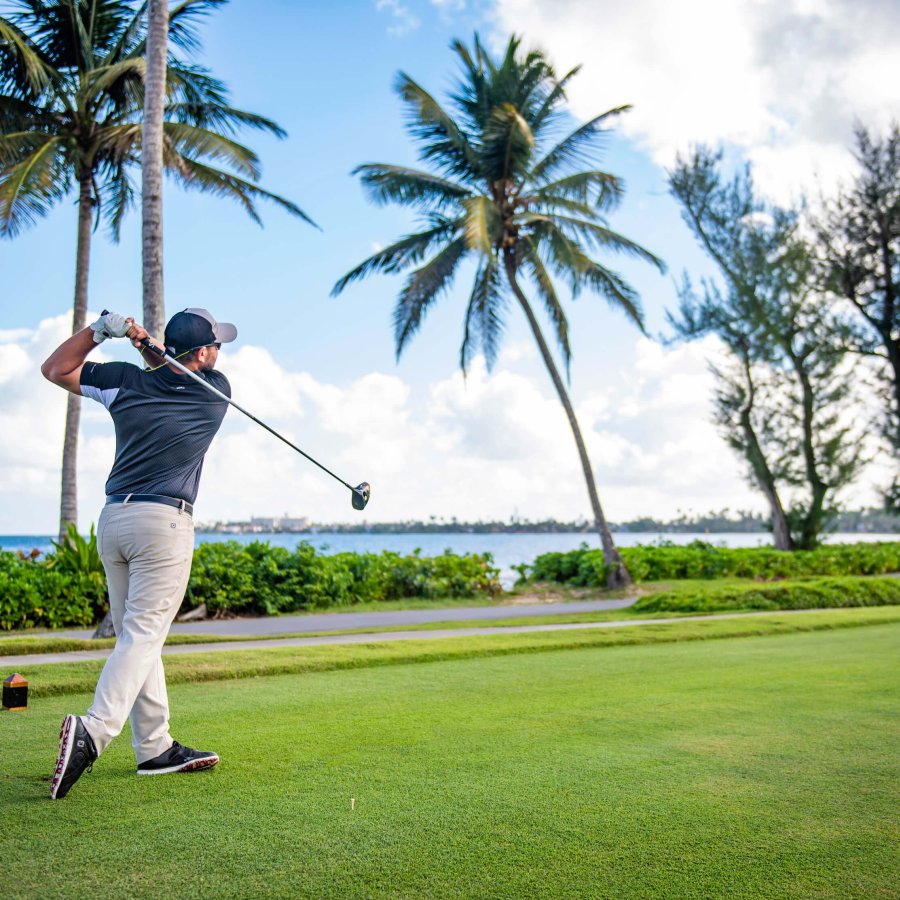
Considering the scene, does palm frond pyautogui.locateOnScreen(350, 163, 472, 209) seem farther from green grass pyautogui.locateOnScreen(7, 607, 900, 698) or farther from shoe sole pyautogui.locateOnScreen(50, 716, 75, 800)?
shoe sole pyautogui.locateOnScreen(50, 716, 75, 800)

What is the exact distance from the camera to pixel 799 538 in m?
26.9

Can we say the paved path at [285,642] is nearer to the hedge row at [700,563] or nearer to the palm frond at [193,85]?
the hedge row at [700,563]

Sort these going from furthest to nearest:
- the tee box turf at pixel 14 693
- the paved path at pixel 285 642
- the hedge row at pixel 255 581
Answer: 1. the hedge row at pixel 255 581
2. the paved path at pixel 285 642
3. the tee box turf at pixel 14 693

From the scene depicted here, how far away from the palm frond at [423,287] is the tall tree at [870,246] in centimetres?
1338

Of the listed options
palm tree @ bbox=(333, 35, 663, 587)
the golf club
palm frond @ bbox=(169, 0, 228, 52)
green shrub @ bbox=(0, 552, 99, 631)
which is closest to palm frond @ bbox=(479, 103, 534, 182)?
palm tree @ bbox=(333, 35, 663, 587)

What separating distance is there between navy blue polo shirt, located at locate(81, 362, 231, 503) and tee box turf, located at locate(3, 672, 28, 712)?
6.97 feet

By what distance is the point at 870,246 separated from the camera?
89.6 feet

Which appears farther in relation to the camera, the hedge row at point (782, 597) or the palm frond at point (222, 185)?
the palm frond at point (222, 185)

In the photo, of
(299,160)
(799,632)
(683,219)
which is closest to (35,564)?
(299,160)

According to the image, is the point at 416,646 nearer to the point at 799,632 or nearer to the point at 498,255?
the point at 799,632

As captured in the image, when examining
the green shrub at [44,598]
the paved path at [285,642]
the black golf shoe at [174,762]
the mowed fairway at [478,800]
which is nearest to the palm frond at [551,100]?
the paved path at [285,642]

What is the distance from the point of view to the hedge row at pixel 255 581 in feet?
39.7

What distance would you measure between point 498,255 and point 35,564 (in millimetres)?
11783

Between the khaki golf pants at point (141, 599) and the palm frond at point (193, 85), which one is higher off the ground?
the palm frond at point (193, 85)
